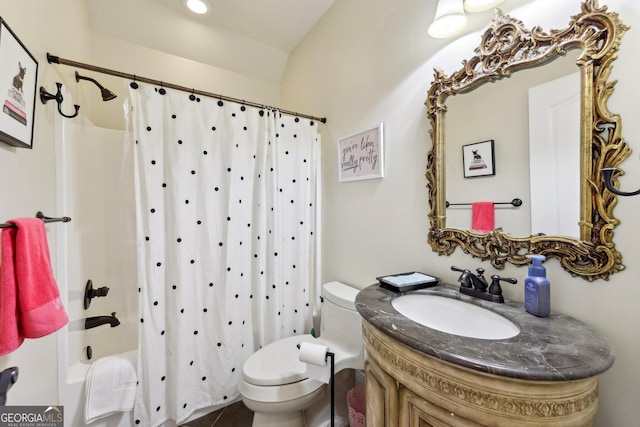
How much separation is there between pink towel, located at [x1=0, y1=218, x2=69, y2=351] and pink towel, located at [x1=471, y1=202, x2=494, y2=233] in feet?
5.14

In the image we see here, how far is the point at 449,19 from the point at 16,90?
159cm

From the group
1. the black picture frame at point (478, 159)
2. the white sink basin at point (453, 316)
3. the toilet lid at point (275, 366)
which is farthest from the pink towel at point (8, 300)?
the black picture frame at point (478, 159)

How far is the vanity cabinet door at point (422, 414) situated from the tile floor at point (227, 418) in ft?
4.19

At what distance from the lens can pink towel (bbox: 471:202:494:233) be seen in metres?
1.03

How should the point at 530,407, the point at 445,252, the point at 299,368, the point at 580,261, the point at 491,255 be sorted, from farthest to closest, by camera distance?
1. the point at 299,368
2. the point at 445,252
3. the point at 491,255
4. the point at 580,261
5. the point at 530,407

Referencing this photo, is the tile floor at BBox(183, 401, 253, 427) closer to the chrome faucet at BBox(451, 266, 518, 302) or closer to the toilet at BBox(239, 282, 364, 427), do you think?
the toilet at BBox(239, 282, 364, 427)

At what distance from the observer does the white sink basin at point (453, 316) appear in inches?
34.4

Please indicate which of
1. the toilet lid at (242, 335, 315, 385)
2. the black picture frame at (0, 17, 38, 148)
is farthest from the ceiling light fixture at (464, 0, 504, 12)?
the toilet lid at (242, 335, 315, 385)

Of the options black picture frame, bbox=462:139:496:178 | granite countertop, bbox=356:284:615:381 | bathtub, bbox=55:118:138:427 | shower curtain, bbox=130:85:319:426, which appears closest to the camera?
granite countertop, bbox=356:284:615:381

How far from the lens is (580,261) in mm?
812

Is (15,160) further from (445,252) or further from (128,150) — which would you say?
(445,252)

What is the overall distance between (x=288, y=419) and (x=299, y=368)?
0.29 metres

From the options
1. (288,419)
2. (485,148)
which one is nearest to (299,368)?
(288,419)

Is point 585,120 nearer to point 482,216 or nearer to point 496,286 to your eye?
point 482,216
